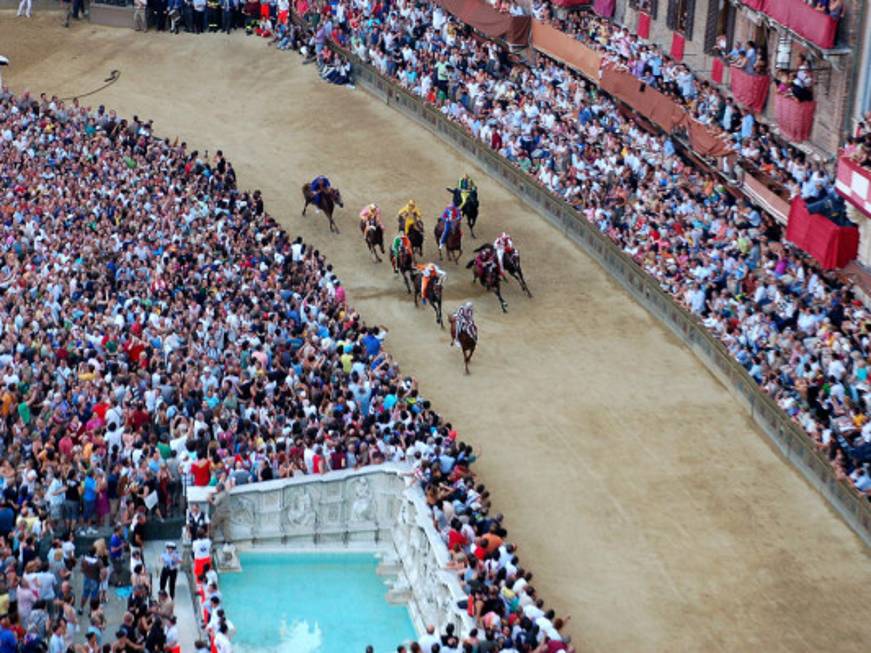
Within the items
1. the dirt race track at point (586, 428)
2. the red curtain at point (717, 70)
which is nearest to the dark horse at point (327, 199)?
the dirt race track at point (586, 428)

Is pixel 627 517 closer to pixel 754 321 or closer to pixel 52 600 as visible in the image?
Answer: pixel 754 321

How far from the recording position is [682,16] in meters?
49.9

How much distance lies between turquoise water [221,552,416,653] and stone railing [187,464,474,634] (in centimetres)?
28

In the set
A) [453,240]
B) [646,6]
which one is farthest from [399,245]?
[646,6]

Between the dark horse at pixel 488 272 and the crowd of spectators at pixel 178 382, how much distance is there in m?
3.59

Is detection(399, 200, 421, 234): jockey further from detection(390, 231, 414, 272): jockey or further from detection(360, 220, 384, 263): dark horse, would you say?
detection(360, 220, 384, 263): dark horse

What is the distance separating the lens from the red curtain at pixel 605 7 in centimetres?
5416

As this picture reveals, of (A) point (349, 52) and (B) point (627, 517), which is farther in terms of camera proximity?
(A) point (349, 52)

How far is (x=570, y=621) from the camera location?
3219 cm

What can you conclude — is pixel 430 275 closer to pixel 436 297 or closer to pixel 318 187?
pixel 436 297

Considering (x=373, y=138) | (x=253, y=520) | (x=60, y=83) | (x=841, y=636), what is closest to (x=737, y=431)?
(x=841, y=636)

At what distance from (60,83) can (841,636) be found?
124 feet

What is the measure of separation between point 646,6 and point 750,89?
8.20 metres

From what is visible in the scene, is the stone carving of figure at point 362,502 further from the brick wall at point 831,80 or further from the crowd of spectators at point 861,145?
the brick wall at point 831,80
